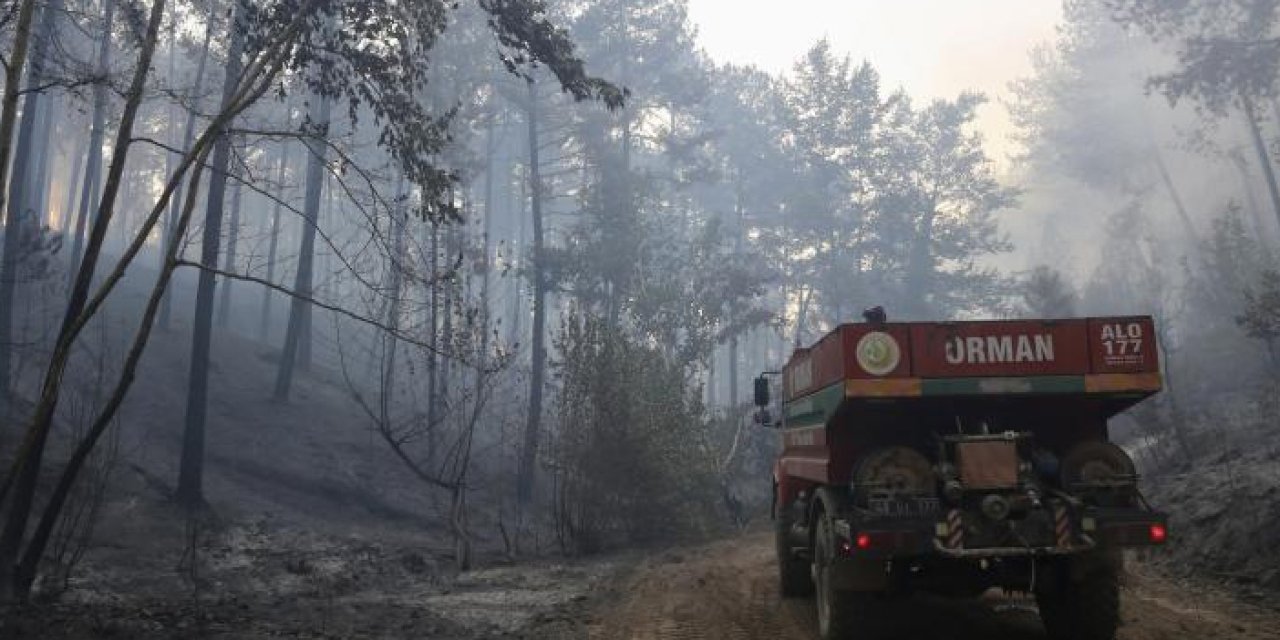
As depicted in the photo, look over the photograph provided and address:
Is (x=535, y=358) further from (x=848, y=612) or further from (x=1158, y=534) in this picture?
(x=1158, y=534)

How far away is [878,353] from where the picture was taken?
6.69 meters

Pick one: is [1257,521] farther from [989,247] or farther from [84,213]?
[989,247]

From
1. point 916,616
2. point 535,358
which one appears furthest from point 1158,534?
point 535,358

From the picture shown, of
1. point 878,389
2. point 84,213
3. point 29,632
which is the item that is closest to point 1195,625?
Answer: point 878,389

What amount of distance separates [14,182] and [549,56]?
17703 mm

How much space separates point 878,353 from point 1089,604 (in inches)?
107

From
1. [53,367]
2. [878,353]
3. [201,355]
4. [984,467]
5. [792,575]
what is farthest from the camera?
[201,355]

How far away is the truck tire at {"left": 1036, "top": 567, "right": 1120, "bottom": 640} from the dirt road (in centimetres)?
49

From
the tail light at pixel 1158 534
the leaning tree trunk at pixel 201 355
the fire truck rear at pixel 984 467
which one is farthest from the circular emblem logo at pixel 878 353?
the leaning tree trunk at pixel 201 355

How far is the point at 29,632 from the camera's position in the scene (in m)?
7.26

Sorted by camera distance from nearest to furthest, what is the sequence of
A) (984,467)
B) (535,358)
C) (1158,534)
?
(1158,534)
(984,467)
(535,358)

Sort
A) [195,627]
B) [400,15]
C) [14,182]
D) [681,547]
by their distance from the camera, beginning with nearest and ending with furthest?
[195,627] → [400,15] → [681,547] → [14,182]

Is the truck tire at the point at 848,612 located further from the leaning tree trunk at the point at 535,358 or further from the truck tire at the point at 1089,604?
the leaning tree trunk at the point at 535,358

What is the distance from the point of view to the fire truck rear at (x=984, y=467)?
6328mm
